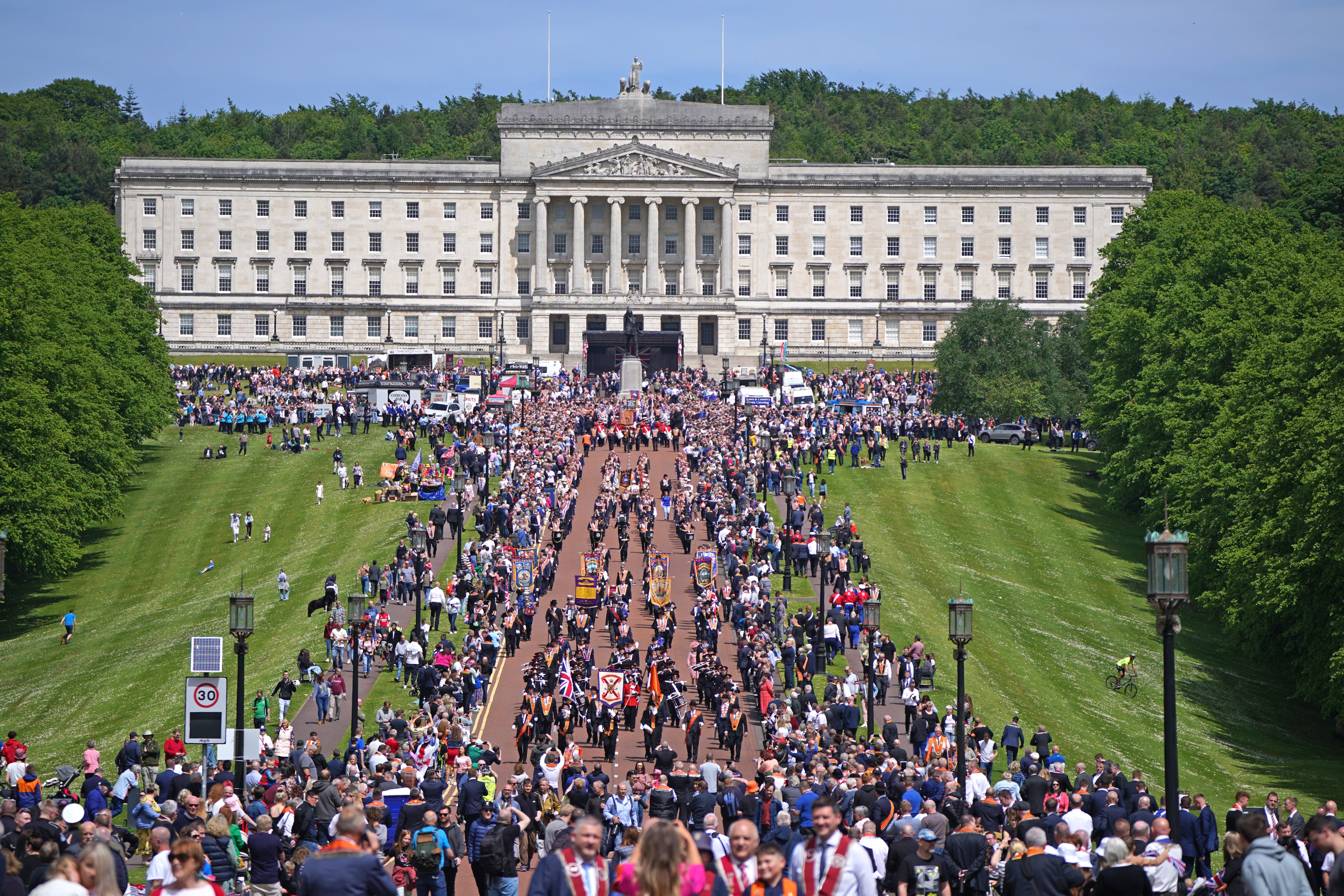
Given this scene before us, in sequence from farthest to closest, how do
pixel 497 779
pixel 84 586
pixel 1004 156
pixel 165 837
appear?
pixel 1004 156, pixel 84 586, pixel 497 779, pixel 165 837

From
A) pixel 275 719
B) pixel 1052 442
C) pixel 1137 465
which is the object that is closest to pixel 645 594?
pixel 275 719

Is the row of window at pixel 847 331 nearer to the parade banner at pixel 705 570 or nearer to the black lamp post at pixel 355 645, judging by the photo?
the parade banner at pixel 705 570

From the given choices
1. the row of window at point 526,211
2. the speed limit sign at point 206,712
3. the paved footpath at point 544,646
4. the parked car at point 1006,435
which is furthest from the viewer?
the row of window at point 526,211

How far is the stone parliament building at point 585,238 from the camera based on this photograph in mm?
135375

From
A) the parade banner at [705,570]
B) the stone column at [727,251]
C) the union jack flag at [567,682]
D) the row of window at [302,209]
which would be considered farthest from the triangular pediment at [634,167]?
the union jack flag at [567,682]

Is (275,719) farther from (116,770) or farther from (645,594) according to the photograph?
(645,594)

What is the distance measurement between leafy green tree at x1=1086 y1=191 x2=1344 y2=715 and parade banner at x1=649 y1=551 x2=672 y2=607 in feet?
58.9

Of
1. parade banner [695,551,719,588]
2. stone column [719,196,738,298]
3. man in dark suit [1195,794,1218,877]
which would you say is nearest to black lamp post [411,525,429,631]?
parade banner [695,551,719,588]

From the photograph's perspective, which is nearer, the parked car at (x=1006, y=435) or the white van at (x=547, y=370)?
the parked car at (x=1006, y=435)

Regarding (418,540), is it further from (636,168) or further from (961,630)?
(636,168)

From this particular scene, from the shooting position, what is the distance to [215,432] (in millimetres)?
89688

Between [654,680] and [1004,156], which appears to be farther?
[1004,156]

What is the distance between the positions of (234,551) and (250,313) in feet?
236

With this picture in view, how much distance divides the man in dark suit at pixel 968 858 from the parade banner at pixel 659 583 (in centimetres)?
2568
